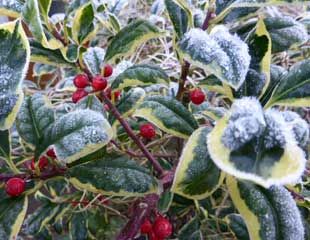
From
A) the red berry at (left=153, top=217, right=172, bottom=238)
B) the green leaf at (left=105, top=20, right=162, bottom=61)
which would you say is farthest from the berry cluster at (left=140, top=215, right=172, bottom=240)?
the green leaf at (left=105, top=20, right=162, bottom=61)

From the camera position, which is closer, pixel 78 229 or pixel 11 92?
pixel 11 92

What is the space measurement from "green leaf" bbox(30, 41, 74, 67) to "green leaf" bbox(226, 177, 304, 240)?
28 centimetres

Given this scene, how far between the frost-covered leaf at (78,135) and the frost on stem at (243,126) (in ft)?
0.57

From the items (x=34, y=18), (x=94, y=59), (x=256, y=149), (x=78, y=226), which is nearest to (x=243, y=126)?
(x=256, y=149)

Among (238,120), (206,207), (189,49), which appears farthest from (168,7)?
(206,207)

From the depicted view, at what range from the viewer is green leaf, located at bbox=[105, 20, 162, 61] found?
59 centimetres

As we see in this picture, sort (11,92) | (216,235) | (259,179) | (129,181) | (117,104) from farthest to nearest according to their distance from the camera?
(216,235) < (117,104) < (129,181) < (11,92) < (259,179)

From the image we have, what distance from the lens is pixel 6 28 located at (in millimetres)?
463

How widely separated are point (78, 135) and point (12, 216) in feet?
0.51

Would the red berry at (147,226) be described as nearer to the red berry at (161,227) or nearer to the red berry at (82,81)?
the red berry at (161,227)

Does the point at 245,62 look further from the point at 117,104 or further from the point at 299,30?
the point at 117,104

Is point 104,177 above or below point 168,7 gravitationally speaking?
below

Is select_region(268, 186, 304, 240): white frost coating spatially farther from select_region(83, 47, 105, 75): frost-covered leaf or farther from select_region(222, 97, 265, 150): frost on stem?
select_region(83, 47, 105, 75): frost-covered leaf

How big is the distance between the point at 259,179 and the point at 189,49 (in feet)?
0.61
